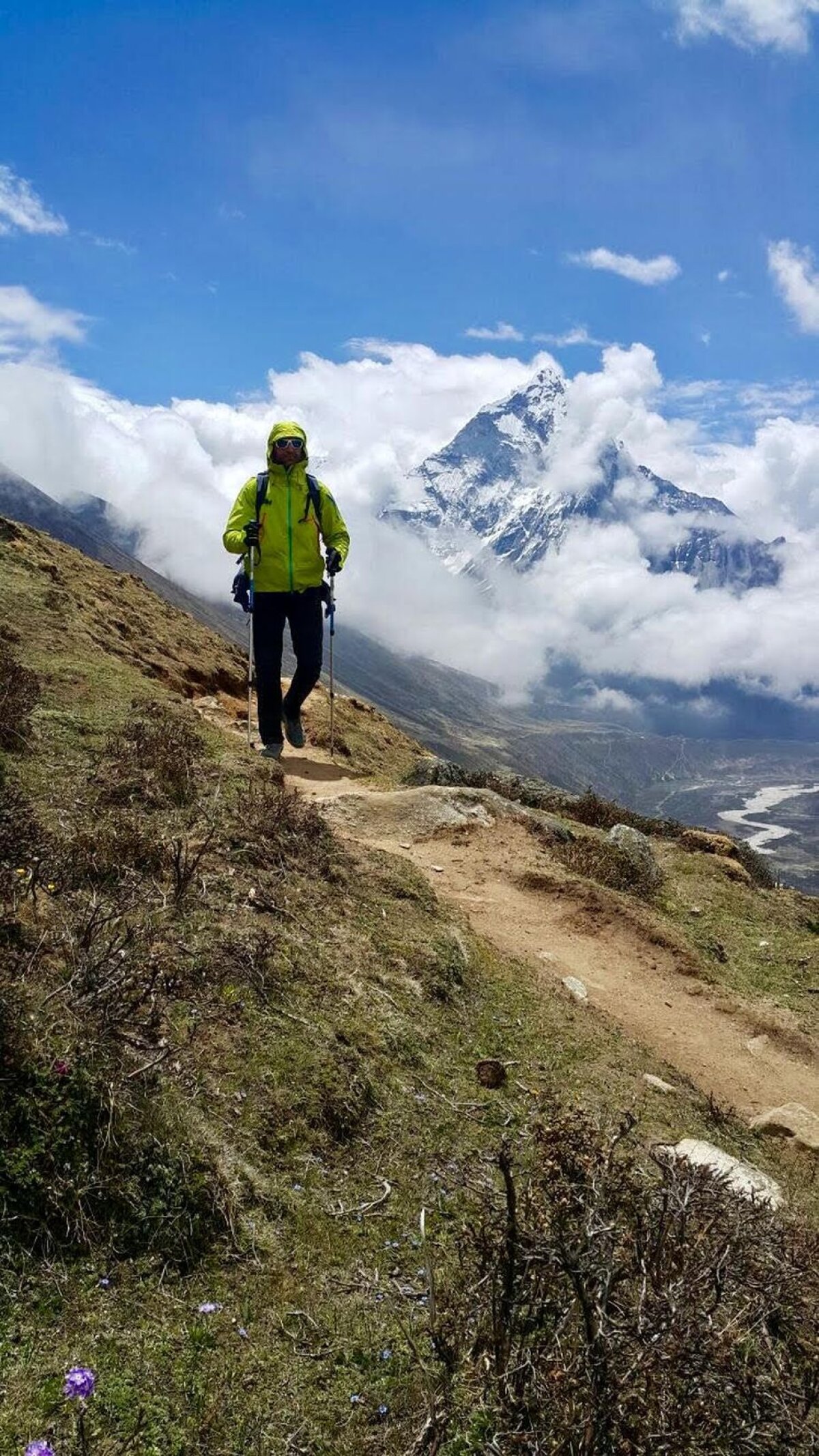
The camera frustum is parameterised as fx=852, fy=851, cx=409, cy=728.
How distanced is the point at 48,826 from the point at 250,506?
7.41 meters

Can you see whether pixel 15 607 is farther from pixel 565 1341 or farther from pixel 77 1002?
pixel 565 1341

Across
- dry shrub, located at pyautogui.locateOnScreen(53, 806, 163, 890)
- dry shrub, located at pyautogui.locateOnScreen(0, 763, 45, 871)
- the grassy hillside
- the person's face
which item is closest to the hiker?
the person's face

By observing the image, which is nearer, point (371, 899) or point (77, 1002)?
point (77, 1002)

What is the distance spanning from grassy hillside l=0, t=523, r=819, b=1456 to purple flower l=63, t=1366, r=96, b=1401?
5.2 inches

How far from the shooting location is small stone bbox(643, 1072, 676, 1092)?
264 inches


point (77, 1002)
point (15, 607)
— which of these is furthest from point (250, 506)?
point (77, 1002)

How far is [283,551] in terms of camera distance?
42.9ft

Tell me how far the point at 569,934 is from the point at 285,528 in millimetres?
7280

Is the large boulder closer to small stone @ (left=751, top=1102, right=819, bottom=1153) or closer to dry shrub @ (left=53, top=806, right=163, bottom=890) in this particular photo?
small stone @ (left=751, top=1102, right=819, bottom=1153)

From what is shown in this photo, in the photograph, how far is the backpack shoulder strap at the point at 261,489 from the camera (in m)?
12.7

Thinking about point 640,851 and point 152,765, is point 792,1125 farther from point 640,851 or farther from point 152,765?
point 640,851

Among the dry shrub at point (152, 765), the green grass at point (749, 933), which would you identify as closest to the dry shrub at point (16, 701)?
the dry shrub at point (152, 765)

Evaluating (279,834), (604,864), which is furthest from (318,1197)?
(604,864)

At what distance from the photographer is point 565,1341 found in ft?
10.3
